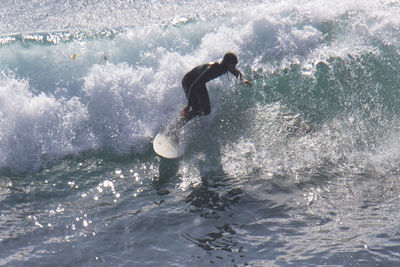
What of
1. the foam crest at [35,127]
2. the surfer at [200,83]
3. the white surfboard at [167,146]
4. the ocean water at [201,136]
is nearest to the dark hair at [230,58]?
the surfer at [200,83]

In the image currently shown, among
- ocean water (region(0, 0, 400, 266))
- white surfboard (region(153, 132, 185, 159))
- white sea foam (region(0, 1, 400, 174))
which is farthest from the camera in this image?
white sea foam (region(0, 1, 400, 174))

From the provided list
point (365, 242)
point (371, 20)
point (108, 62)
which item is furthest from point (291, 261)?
point (371, 20)

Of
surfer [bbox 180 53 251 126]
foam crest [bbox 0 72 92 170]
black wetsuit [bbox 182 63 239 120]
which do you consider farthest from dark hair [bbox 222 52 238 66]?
foam crest [bbox 0 72 92 170]

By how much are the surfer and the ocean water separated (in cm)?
37

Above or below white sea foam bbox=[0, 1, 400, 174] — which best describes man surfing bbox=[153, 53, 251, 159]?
below

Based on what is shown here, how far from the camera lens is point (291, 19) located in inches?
434

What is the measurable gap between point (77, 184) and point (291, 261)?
3531mm

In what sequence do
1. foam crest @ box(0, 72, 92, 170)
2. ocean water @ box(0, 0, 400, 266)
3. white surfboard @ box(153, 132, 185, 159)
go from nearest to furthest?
ocean water @ box(0, 0, 400, 266) < white surfboard @ box(153, 132, 185, 159) < foam crest @ box(0, 72, 92, 170)

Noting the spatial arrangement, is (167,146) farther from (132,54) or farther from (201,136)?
(132,54)

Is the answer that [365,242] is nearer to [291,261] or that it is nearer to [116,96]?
[291,261]

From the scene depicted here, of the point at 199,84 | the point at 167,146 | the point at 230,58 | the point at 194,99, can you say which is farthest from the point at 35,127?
the point at 230,58

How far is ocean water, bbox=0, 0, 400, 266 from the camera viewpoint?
206 inches

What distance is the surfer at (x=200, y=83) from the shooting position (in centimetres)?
764

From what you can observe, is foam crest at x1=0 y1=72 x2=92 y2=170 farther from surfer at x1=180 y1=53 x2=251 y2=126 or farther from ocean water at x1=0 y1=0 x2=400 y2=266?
surfer at x1=180 y1=53 x2=251 y2=126
